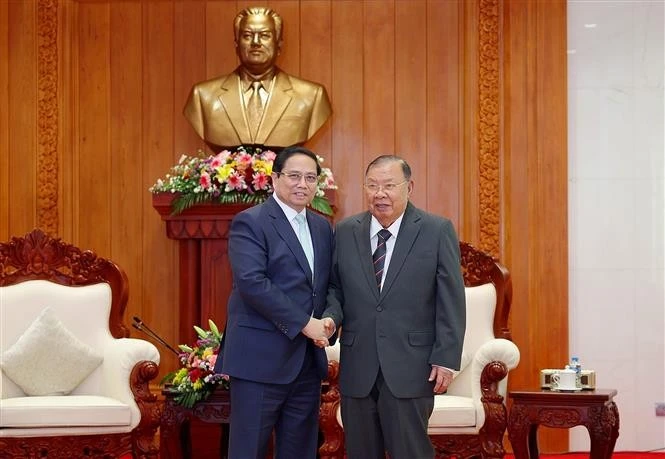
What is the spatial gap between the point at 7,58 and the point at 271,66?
1635 millimetres

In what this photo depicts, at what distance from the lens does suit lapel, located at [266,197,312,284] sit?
389cm

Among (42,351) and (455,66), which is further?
(455,66)

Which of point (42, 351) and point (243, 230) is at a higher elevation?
point (243, 230)

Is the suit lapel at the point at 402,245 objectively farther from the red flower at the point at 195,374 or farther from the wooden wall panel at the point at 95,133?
the wooden wall panel at the point at 95,133

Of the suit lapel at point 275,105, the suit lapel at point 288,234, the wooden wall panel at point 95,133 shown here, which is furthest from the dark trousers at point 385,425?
the wooden wall panel at point 95,133

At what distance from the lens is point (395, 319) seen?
3.72m

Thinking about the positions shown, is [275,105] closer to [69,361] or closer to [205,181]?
[205,181]

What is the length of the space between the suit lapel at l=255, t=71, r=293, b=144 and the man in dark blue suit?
2.21m

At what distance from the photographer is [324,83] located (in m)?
6.62

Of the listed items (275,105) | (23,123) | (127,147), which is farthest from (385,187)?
(23,123)

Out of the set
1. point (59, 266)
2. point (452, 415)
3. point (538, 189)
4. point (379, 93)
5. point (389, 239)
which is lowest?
point (452, 415)

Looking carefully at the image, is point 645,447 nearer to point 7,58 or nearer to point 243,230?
point 243,230

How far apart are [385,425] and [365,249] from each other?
595 mm

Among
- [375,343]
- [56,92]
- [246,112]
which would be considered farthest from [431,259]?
[56,92]
